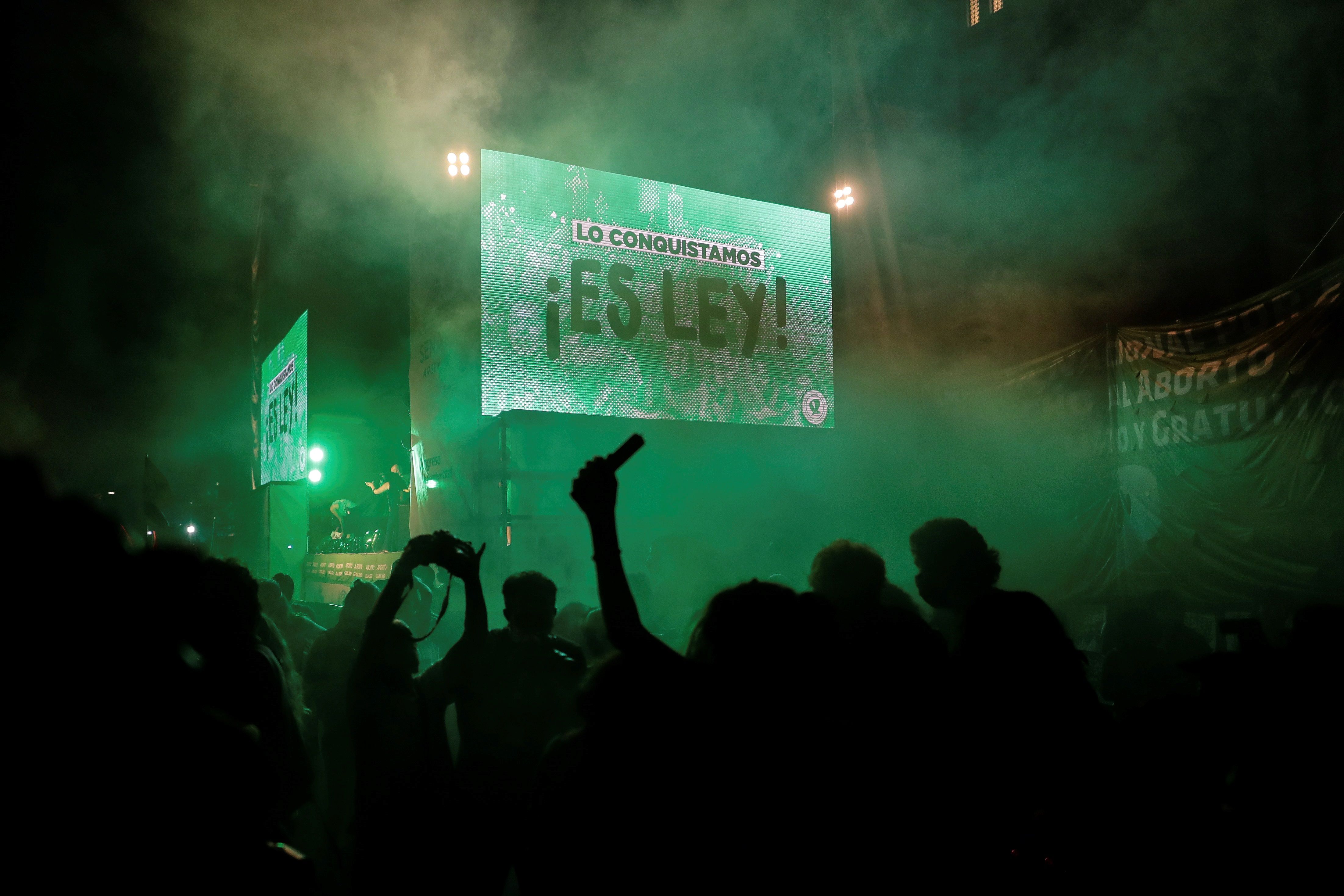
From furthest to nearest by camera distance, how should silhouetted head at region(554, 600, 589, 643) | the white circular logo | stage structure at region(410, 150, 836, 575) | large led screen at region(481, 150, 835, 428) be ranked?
the white circular logo, large led screen at region(481, 150, 835, 428), stage structure at region(410, 150, 836, 575), silhouetted head at region(554, 600, 589, 643)

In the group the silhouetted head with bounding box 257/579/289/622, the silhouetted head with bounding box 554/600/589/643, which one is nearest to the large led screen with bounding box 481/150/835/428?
the silhouetted head with bounding box 257/579/289/622

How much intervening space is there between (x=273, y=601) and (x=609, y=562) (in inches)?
139

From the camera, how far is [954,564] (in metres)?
2.23

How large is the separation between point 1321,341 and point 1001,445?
3.15 meters

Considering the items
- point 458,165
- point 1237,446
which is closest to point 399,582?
point 1237,446

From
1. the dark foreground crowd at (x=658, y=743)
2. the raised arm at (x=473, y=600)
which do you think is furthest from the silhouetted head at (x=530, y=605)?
the raised arm at (x=473, y=600)

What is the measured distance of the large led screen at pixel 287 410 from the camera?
10.0 m

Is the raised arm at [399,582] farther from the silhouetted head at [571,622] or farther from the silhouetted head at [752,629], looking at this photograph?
the silhouetted head at [571,622]

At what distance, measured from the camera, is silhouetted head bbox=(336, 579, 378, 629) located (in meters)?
3.35

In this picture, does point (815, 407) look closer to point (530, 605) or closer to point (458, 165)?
point (458, 165)

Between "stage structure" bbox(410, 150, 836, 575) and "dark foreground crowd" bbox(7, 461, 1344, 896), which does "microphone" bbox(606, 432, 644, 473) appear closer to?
"dark foreground crowd" bbox(7, 461, 1344, 896)

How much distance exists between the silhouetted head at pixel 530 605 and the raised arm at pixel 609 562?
115 centimetres

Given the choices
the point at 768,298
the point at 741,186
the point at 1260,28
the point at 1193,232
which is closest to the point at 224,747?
the point at 1260,28

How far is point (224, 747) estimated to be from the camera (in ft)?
3.14
